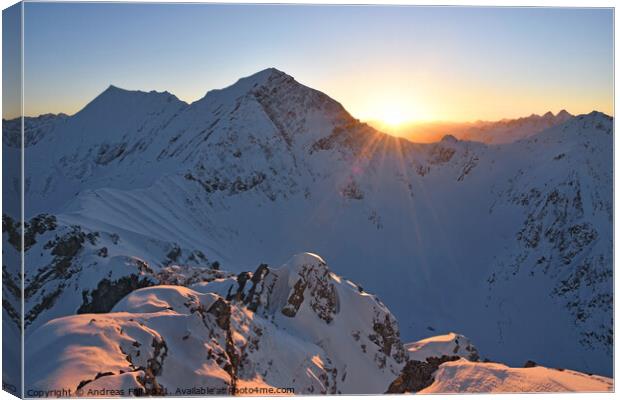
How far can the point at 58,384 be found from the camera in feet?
78.1

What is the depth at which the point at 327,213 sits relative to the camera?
131 meters

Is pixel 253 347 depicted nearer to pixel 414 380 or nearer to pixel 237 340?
pixel 237 340

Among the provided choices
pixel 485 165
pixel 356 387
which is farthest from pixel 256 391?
pixel 485 165

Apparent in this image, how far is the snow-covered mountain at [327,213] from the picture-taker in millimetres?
67750

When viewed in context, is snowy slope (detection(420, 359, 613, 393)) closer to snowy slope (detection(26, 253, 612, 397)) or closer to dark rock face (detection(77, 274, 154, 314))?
snowy slope (detection(26, 253, 612, 397))

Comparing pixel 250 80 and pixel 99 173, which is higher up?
pixel 250 80

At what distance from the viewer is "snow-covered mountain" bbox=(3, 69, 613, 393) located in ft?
222

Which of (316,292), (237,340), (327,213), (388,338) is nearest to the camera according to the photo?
(237,340)

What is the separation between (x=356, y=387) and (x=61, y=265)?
2839 cm

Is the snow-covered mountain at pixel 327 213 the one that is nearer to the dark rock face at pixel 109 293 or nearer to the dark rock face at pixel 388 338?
the dark rock face at pixel 109 293

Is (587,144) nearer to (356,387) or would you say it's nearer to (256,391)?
(356,387)

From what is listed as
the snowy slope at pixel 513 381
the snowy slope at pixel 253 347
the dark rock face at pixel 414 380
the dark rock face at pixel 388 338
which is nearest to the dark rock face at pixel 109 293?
the snowy slope at pixel 253 347

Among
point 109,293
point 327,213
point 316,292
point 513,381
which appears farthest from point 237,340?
point 327,213

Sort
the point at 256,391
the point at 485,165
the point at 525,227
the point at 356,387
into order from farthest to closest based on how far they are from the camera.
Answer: the point at 485,165 → the point at 525,227 → the point at 356,387 → the point at 256,391
